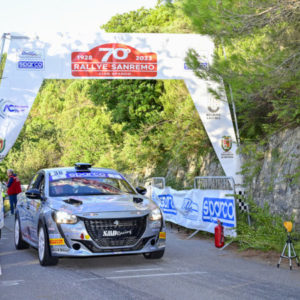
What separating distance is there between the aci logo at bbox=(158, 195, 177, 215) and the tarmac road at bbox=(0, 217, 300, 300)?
510 centimetres

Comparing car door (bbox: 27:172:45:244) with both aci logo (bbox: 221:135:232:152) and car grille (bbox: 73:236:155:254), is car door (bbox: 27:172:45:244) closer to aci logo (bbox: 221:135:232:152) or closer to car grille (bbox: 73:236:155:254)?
car grille (bbox: 73:236:155:254)

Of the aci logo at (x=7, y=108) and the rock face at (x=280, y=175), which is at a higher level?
the aci logo at (x=7, y=108)

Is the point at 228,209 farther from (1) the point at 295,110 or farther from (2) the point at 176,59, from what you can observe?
(2) the point at 176,59

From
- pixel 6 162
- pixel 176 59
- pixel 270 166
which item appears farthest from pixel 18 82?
pixel 6 162

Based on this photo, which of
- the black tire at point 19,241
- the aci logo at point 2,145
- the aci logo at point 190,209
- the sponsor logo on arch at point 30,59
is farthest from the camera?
the aci logo at point 2,145

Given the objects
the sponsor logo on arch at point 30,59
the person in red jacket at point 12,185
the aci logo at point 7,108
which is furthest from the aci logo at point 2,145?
the person in red jacket at point 12,185

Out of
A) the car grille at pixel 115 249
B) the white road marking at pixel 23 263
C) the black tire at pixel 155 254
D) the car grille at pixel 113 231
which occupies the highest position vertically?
the car grille at pixel 113 231

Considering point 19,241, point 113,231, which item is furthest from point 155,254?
point 19,241

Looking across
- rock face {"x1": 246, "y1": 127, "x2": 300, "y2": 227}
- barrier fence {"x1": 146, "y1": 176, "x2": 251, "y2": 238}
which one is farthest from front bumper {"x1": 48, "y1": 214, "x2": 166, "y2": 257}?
rock face {"x1": 246, "y1": 127, "x2": 300, "y2": 227}

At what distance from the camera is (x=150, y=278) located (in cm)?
857

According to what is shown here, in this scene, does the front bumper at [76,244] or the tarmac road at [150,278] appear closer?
the tarmac road at [150,278]

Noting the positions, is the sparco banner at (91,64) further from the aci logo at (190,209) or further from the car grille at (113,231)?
the car grille at (113,231)

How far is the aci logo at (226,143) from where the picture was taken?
57.3ft

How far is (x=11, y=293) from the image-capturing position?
7.55m
